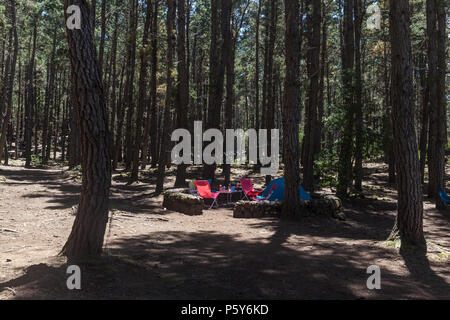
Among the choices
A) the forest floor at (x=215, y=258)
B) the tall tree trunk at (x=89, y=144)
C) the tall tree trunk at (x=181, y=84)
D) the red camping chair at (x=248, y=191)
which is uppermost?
the tall tree trunk at (x=181, y=84)

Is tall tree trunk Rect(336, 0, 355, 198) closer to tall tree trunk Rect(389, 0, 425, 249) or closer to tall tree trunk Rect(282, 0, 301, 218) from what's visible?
tall tree trunk Rect(282, 0, 301, 218)

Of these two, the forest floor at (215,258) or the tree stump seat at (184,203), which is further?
the tree stump seat at (184,203)

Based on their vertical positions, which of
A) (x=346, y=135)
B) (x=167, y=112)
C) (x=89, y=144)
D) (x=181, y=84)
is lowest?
(x=89, y=144)

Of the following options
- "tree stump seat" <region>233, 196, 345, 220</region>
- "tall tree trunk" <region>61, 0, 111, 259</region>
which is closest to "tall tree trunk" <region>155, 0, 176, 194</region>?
"tree stump seat" <region>233, 196, 345, 220</region>

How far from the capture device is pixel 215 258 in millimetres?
5109

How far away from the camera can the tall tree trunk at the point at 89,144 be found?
410 cm

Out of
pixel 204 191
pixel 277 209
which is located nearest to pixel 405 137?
pixel 277 209

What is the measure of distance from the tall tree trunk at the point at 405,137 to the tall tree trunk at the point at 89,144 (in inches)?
177

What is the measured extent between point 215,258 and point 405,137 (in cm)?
354

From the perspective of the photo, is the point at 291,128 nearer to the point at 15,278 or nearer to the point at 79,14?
the point at 79,14

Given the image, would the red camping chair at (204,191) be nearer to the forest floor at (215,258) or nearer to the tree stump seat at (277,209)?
the forest floor at (215,258)

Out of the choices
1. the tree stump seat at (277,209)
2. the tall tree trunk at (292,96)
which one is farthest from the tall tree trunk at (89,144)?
the tree stump seat at (277,209)

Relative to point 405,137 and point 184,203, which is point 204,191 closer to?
point 184,203
